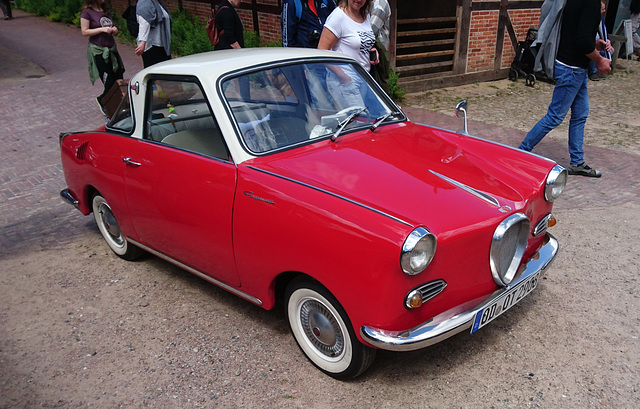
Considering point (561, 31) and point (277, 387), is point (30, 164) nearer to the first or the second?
point (277, 387)

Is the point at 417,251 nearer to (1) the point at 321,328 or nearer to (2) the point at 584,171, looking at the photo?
(1) the point at 321,328

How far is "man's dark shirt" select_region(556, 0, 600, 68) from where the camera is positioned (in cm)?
572

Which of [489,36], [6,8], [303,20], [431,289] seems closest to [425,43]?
[489,36]

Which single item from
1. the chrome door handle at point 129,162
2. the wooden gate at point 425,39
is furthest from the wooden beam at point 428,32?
the chrome door handle at point 129,162

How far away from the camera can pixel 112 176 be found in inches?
171

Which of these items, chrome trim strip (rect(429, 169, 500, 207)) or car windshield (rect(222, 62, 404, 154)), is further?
car windshield (rect(222, 62, 404, 154))

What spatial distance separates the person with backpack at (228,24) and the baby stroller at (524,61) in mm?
6982

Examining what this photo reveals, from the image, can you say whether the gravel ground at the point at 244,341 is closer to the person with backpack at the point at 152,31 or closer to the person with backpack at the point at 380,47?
the person with backpack at the point at 380,47

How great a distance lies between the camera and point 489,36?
12242mm

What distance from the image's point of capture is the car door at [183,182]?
139 inches

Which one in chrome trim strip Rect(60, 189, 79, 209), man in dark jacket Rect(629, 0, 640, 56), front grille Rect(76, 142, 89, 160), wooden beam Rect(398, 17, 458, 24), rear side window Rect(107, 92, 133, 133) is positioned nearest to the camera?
rear side window Rect(107, 92, 133, 133)

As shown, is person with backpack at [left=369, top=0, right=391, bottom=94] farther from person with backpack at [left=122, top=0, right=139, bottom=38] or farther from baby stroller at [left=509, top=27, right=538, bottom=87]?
baby stroller at [left=509, top=27, right=538, bottom=87]

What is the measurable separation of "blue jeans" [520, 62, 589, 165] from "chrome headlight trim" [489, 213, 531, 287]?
3391 millimetres

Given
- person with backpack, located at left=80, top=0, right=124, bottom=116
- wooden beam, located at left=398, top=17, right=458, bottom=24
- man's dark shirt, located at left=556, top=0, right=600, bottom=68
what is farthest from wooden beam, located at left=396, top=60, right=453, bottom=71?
person with backpack, located at left=80, top=0, right=124, bottom=116
